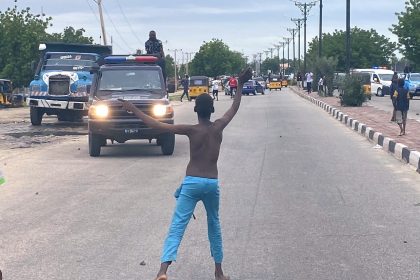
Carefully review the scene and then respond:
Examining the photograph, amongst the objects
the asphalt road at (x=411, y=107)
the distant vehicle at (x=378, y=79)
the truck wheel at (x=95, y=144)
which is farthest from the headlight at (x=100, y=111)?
the distant vehicle at (x=378, y=79)

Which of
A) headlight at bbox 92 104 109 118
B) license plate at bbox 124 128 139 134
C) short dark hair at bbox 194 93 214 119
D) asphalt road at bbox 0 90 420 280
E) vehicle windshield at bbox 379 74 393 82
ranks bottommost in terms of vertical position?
asphalt road at bbox 0 90 420 280

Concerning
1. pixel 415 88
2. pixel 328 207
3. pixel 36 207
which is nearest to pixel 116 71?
pixel 36 207

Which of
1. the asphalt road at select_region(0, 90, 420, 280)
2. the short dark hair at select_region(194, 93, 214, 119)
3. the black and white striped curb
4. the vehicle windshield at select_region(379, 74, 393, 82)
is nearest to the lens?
the short dark hair at select_region(194, 93, 214, 119)

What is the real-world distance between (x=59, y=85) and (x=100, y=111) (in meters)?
10.3

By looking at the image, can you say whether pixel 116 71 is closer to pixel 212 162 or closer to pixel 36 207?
pixel 36 207

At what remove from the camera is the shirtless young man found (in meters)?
5.88

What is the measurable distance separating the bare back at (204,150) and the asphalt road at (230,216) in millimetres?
1009

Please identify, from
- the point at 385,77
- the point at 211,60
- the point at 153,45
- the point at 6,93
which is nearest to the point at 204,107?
the point at 153,45

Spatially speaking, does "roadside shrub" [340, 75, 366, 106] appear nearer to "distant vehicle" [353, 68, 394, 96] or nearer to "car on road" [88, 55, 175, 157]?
"distant vehicle" [353, 68, 394, 96]

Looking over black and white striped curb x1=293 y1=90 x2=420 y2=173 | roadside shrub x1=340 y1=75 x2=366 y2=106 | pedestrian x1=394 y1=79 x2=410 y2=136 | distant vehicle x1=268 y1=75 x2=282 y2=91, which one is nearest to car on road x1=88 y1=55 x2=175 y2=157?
black and white striped curb x1=293 y1=90 x2=420 y2=173

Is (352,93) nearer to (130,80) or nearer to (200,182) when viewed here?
(130,80)

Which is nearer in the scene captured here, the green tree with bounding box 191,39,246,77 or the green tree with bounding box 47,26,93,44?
the green tree with bounding box 47,26,93,44

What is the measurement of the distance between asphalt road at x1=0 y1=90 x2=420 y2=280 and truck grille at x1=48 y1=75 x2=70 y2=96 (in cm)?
864

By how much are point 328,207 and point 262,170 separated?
3.91 m
